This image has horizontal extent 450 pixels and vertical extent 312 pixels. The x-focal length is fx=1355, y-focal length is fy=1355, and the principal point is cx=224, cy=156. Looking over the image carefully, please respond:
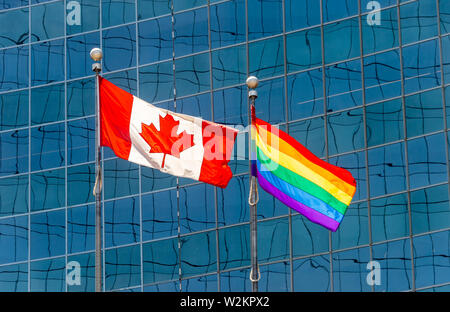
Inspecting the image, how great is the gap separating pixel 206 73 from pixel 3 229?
36.0 ft

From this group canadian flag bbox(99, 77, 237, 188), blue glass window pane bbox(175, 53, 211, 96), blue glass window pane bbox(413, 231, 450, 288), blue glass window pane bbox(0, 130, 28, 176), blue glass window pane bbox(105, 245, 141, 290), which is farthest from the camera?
blue glass window pane bbox(0, 130, 28, 176)

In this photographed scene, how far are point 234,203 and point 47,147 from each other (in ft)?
30.3

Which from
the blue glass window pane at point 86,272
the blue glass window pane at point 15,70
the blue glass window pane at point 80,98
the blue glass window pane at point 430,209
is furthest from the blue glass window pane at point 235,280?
the blue glass window pane at point 15,70

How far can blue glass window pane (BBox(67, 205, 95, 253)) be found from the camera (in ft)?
183

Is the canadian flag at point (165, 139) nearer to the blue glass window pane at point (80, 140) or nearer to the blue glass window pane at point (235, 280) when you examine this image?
the blue glass window pane at point (235, 280)

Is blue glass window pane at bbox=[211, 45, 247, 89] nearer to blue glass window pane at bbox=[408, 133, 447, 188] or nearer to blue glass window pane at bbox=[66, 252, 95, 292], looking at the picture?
blue glass window pane at bbox=[408, 133, 447, 188]

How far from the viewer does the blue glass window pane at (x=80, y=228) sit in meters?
55.7

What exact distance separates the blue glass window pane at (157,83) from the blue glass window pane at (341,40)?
691 cm

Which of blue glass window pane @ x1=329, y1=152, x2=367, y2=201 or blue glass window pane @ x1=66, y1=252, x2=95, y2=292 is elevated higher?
blue glass window pane @ x1=329, y1=152, x2=367, y2=201

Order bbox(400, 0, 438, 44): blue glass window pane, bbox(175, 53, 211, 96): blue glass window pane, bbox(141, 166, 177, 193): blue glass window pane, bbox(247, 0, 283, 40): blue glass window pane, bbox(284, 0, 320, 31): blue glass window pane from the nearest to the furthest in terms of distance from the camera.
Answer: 1. bbox(400, 0, 438, 44): blue glass window pane
2. bbox(284, 0, 320, 31): blue glass window pane
3. bbox(247, 0, 283, 40): blue glass window pane
4. bbox(141, 166, 177, 193): blue glass window pane
5. bbox(175, 53, 211, 96): blue glass window pane

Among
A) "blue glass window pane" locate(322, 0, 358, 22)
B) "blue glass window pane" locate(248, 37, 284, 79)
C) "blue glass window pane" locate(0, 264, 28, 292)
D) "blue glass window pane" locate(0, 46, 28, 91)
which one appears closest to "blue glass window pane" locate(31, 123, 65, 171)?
"blue glass window pane" locate(0, 46, 28, 91)

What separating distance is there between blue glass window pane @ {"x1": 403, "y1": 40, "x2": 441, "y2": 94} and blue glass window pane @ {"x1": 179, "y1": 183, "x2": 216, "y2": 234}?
902 centimetres
